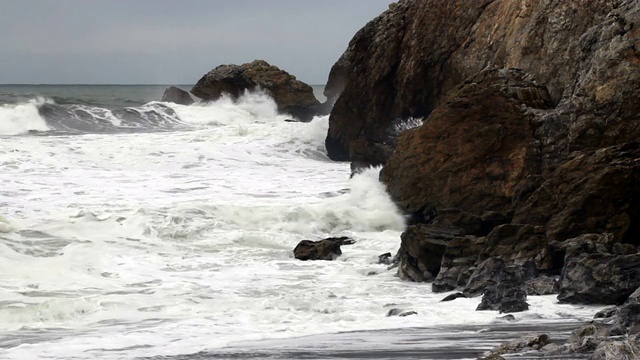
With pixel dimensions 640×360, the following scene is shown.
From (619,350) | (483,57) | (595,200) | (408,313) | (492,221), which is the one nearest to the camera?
(619,350)

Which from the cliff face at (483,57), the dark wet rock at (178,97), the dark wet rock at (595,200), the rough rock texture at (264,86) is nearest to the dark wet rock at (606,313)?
the dark wet rock at (595,200)

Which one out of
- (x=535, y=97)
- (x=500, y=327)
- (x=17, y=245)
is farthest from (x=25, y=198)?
(x=500, y=327)

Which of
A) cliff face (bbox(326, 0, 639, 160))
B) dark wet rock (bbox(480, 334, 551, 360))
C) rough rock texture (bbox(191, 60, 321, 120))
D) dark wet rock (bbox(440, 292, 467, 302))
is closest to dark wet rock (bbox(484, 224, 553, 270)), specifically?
dark wet rock (bbox(440, 292, 467, 302))

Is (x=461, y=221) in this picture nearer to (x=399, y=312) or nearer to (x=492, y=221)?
(x=492, y=221)

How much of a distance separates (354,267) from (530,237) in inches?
95.9

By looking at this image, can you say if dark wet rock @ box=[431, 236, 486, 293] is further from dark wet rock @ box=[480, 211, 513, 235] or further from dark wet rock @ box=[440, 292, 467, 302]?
dark wet rock @ box=[480, 211, 513, 235]

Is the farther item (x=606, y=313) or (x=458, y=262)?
(x=458, y=262)

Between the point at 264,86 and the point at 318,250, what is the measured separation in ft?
89.5

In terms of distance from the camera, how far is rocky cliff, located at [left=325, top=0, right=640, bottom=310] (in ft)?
37.4

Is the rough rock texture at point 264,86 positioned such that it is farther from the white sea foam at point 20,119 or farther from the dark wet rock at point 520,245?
the dark wet rock at point 520,245

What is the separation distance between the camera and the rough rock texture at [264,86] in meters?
39.6

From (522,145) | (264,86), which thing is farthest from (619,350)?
(264,86)

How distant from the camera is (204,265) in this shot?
42.7ft

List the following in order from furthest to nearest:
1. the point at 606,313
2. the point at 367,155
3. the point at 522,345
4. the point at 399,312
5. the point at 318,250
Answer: the point at 367,155 → the point at 318,250 → the point at 399,312 → the point at 606,313 → the point at 522,345
